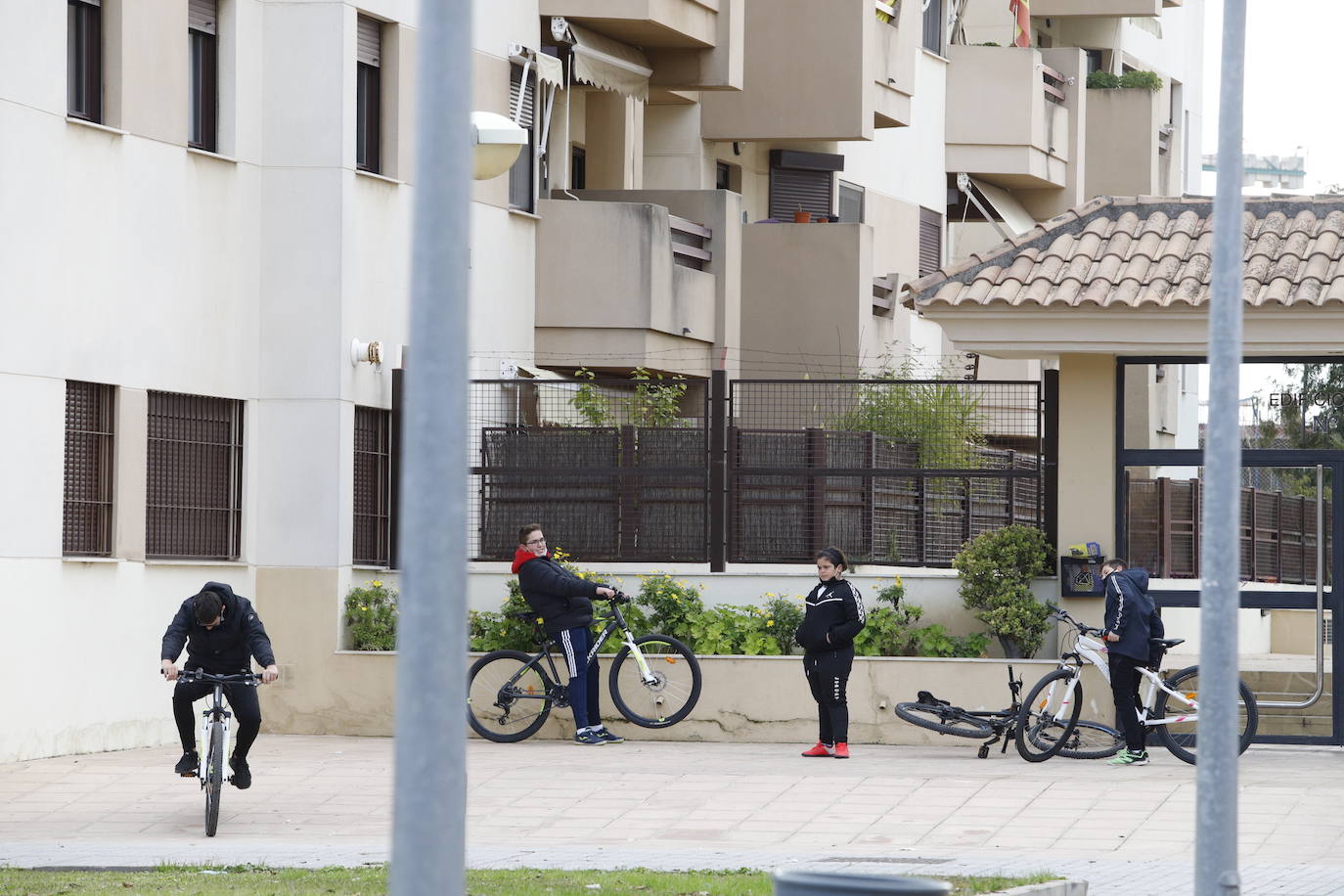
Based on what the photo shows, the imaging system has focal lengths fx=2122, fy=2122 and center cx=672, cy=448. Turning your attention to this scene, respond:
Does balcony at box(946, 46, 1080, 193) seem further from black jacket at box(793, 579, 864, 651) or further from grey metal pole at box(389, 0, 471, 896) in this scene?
grey metal pole at box(389, 0, 471, 896)

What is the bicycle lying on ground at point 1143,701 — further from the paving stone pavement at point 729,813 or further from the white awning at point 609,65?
the white awning at point 609,65

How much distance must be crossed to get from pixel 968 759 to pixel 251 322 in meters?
7.61

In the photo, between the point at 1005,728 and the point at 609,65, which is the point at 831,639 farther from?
the point at 609,65

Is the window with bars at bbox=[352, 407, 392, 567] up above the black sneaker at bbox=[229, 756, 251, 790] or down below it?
above

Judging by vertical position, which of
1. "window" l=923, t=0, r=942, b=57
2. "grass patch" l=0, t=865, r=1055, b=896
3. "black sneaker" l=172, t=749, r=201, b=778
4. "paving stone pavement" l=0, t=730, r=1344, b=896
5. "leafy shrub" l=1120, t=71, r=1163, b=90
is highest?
"leafy shrub" l=1120, t=71, r=1163, b=90

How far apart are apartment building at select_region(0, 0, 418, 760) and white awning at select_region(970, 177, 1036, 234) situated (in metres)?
15.5

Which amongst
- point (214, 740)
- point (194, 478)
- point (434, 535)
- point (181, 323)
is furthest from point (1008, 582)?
point (434, 535)

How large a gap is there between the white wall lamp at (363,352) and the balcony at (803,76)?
9.39 m

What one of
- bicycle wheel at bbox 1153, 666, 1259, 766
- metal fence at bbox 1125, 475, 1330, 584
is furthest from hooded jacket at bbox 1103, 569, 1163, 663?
metal fence at bbox 1125, 475, 1330, 584

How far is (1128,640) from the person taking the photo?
16.4 m

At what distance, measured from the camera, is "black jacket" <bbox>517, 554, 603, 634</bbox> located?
1759cm

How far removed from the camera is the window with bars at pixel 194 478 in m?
18.4

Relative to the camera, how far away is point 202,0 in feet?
62.6

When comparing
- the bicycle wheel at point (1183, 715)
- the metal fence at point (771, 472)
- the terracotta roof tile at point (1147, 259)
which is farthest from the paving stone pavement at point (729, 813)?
the terracotta roof tile at point (1147, 259)
